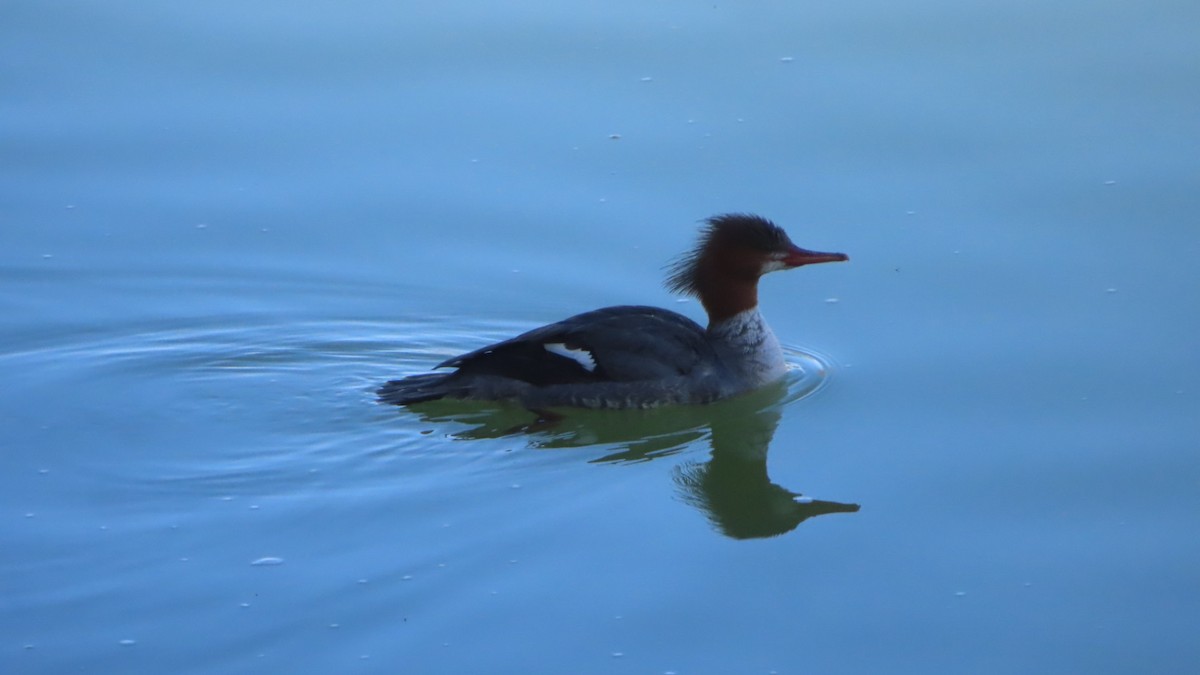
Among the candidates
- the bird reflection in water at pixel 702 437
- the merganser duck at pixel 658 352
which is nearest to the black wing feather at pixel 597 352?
the merganser duck at pixel 658 352

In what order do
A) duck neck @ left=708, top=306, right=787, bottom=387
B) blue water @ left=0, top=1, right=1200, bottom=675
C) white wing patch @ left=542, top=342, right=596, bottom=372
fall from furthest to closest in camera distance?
A: duck neck @ left=708, top=306, right=787, bottom=387 < white wing patch @ left=542, top=342, right=596, bottom=372 < blue water @ left=0, top=1, right=1200, bottom=675

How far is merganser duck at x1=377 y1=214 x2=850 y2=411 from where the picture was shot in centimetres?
866

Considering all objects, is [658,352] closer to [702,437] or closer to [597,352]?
[597,352]

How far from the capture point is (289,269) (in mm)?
9867

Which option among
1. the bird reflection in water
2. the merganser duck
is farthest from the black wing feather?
the bird reflection in water

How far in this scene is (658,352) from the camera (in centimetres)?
880

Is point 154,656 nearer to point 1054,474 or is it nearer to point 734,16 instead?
point 1054,474

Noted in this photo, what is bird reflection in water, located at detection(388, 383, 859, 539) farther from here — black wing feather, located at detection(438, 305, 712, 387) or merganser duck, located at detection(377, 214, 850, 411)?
black wing feather, located at detection(438, 305, 712, 387)

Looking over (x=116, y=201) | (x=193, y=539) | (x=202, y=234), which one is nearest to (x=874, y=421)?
(x=193, y=539)

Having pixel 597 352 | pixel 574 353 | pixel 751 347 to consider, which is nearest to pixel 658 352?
pixel 597 352

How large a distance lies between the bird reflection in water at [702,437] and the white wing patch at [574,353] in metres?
0.30

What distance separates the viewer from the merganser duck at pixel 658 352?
341 inches

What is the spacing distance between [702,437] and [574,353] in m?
0.83

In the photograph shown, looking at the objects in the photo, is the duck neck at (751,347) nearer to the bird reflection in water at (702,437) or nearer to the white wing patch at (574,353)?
the bird reflection in water at (702,437)
